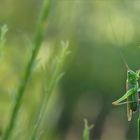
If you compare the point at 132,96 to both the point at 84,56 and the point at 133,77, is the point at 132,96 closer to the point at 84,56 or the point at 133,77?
the point at 133,77

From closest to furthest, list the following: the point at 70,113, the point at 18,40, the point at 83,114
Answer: the point at 18,40
the point at 83,114
the point at 70,113

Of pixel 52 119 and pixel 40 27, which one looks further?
pixel 52 119

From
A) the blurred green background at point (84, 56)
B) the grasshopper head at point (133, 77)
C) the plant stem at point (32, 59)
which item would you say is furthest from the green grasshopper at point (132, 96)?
the blurred green background at point (84, 56)

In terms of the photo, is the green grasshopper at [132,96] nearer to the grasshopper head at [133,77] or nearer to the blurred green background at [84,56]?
the grasshopper head at [133,77]

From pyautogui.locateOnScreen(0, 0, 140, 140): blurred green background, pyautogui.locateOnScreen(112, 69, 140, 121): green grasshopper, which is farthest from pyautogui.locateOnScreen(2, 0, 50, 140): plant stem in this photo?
pyautogui.locateOnScreen(0, 0, 140, 140): blurred green background

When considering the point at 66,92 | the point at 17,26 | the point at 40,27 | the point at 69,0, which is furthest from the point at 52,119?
the point at 40,27

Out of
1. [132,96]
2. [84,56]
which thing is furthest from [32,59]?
[84,56]

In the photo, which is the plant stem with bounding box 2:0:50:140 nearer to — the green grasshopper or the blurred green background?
the green grasshopper

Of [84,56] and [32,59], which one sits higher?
[84,56]

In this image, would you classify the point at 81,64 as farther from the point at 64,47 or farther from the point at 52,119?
the point at 64,47
